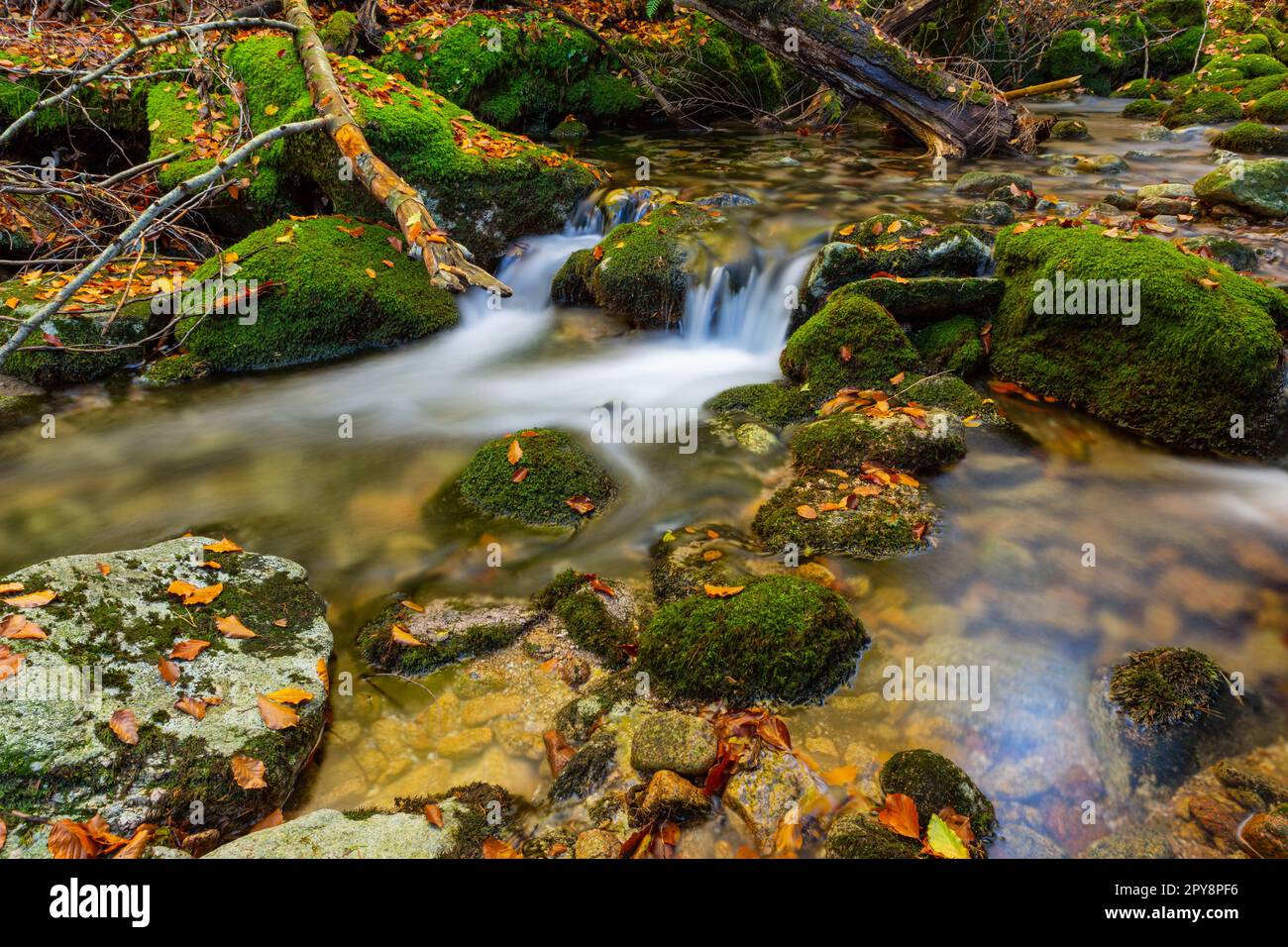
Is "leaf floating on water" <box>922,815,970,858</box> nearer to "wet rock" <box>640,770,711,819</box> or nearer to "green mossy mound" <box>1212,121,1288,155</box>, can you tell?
"wet rock" <box>640,770,711,819</box>

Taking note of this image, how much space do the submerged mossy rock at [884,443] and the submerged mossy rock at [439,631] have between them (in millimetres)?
2440

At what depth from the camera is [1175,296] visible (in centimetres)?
517

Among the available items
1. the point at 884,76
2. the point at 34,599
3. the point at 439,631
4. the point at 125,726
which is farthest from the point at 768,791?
the point at 884,76

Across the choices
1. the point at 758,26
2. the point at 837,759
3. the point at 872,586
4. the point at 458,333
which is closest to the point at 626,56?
the point at 758,26

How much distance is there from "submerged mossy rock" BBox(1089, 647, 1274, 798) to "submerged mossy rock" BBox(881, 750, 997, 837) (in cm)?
72

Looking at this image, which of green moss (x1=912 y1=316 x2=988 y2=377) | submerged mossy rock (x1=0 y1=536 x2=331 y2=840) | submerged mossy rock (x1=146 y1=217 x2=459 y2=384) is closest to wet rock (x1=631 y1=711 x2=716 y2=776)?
submerged mossy rock (x1=0 y1=536 x2=331 y2=840)

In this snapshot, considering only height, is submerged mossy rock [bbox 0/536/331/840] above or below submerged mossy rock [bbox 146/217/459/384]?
below

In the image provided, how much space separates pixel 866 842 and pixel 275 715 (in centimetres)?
259

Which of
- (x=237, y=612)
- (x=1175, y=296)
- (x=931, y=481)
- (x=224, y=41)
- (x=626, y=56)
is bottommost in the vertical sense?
(x=237, y=612)

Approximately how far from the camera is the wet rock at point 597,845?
267 cm

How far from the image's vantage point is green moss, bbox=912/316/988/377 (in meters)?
6.21

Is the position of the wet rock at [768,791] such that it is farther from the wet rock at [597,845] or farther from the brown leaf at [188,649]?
the brown leaf at [188,649]

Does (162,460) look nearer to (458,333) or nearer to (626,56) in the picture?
(458,333)
